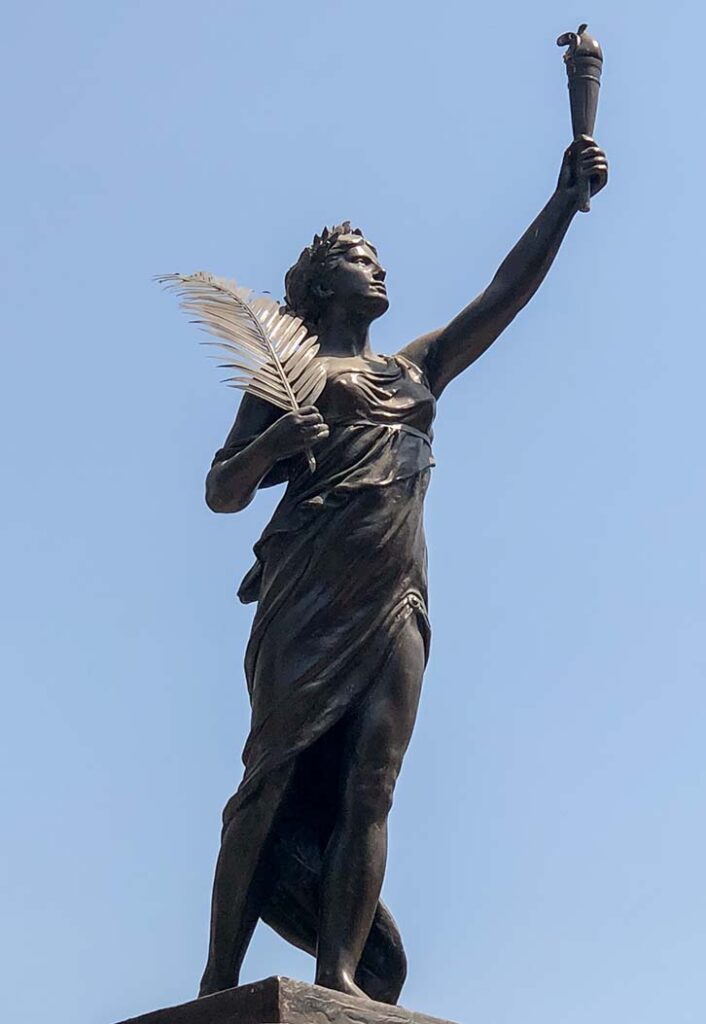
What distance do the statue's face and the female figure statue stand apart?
0.25m

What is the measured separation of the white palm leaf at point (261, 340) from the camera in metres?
8.81

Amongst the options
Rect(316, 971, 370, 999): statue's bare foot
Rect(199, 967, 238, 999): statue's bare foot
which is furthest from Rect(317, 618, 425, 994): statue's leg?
Rect(199, 967, 238, 999): statue's bare foot

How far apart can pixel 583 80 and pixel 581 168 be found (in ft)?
1.08

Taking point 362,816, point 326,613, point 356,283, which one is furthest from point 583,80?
point 362,816

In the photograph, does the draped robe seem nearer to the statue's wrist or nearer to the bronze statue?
the bronze statue

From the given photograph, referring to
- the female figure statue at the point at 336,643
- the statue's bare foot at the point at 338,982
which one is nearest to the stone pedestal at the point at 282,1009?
the statue's bare foot at the point at 338,982

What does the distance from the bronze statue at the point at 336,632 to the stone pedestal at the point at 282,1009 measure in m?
0.23

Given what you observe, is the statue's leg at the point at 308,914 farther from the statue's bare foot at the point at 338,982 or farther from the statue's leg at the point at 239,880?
the statue's bare foot at the point at 338,982

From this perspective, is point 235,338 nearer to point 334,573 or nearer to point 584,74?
point 334,573

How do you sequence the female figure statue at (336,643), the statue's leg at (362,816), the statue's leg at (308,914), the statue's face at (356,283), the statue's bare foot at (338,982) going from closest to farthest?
the statue's bare foot at (338,982)
the statue's leg at (362,816)
the female figure statue at (336,643)
the statue's leg at (308,914)
the statue's face at (356,283)

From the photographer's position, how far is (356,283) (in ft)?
30.2

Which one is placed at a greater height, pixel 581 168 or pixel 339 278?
pixel 581 168

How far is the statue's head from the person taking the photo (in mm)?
9211

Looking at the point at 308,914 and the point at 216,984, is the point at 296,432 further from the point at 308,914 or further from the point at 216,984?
the point at 216,984
